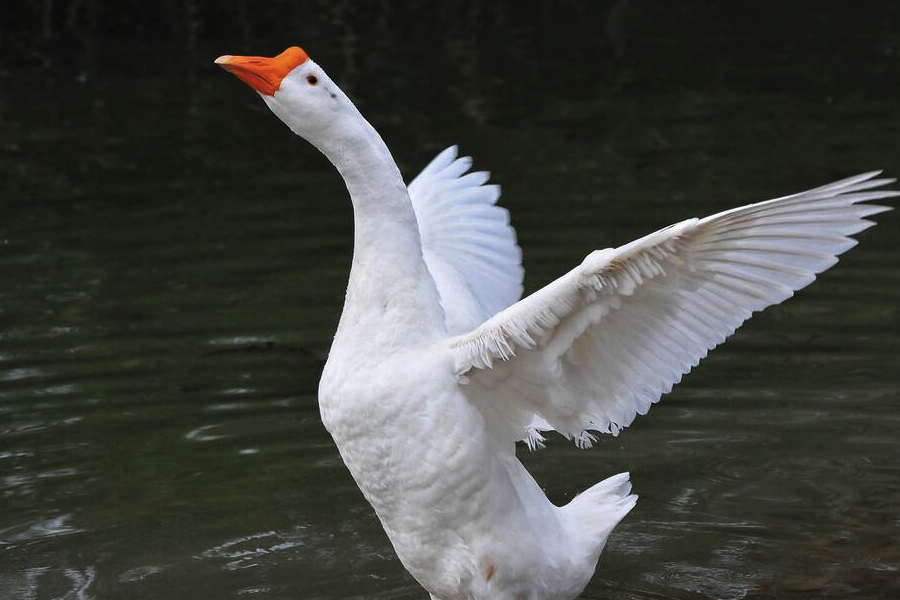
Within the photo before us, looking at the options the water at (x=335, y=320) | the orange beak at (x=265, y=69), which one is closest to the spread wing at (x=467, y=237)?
the water at (x=335, y=320)

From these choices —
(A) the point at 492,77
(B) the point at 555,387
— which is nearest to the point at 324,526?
(B) the point at 555,387

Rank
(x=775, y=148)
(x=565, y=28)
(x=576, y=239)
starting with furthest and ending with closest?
(x=565, y=28) < (x=775, y=148) < (x=576, y=239)

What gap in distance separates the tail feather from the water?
1.83ft

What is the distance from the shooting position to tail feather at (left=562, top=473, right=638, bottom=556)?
5.44 metres

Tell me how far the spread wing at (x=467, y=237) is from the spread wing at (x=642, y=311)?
117 cm

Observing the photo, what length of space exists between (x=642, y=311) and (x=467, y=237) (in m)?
1.86

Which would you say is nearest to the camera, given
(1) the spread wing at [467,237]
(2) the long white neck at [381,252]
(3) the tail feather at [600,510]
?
(2) the long white neck at [381,252]

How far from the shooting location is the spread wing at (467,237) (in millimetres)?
6348

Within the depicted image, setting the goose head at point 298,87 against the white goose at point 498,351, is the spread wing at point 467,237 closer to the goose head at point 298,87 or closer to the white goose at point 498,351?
the white goose at point 498,351

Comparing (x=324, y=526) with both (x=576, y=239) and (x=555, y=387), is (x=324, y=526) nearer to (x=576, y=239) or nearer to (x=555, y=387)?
(x=555, y=387)

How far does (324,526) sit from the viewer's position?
6625 millimetres

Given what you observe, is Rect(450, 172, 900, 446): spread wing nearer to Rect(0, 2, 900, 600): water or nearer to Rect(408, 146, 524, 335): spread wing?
Rect(408, 146, 524, 335): spread wing

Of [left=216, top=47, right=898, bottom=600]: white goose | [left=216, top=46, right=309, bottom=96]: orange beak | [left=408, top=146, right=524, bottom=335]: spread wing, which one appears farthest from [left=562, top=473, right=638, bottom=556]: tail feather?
[left=216, top=46, right=309, bottom=96]: orange beak

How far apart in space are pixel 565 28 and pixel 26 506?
14.8 meters
